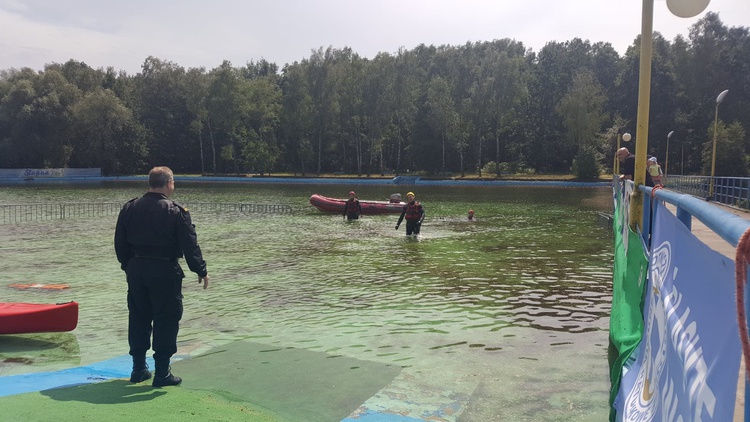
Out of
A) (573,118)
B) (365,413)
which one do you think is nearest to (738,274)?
(365,413)

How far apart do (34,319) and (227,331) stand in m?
2.42

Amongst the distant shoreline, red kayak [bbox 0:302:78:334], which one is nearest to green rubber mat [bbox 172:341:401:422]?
red kayak [bbox 0:302:78:334]

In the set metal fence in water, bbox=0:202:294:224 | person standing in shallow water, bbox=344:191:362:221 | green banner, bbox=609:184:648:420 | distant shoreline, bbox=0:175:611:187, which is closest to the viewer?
green banner, bbox=609:184:648:420

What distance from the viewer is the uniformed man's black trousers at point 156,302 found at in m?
5.09

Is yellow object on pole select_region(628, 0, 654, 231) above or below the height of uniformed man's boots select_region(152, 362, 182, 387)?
above

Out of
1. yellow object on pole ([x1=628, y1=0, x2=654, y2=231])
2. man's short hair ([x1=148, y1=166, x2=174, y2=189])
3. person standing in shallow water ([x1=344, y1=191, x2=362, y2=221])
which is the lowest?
person standing in shallow water ([x1=344, y1=191, x2=362, y2=221])

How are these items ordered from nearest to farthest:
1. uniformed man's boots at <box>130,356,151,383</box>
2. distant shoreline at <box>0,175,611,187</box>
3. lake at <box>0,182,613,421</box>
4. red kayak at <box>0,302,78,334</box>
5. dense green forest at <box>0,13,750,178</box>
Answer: uniformed man's boots at <box>130,356,151,383</box>, lake at <box>0,182,613,421</box>, red kayak at <box>0,302,78,334</box>, distant shoreline at <box>0,175,611,187</box>, dense green forest at <box>0,13,750,178</box>

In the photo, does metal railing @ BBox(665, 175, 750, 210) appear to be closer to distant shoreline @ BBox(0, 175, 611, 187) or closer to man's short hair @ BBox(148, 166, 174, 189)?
man's short hair @ BBox(148, 166, 174, 189)

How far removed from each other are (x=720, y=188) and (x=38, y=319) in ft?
51.0

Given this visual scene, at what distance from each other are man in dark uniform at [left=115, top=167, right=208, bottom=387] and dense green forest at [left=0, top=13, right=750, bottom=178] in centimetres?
6058

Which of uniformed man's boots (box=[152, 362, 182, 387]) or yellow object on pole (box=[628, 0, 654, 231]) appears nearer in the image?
uniformed man's boots (box=[152, 362, 182, 387])

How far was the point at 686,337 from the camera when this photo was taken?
243cm

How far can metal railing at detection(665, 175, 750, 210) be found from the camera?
1192cm

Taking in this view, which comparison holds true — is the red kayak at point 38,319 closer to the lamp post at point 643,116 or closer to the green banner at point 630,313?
the green banner at point 630,313
